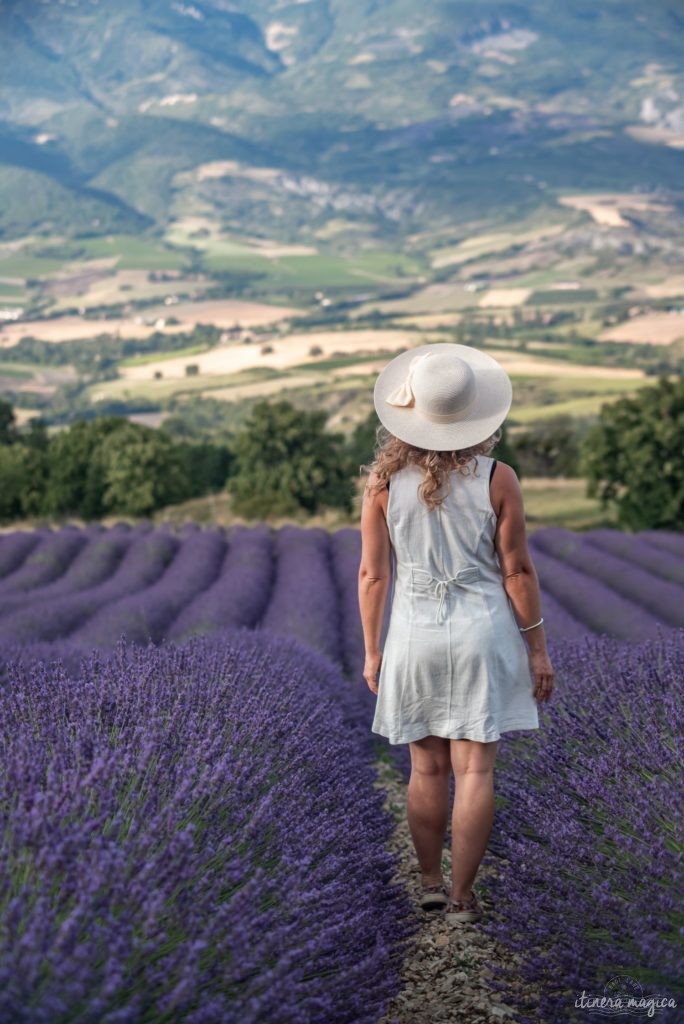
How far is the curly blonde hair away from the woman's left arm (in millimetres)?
41

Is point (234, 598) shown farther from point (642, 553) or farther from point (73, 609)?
point (642, 553)

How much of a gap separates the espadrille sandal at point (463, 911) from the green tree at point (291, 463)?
113 ft

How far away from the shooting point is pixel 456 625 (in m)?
3.28

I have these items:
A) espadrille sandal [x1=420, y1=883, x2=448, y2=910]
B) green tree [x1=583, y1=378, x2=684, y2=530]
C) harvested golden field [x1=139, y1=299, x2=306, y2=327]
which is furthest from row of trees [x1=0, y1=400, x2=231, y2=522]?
harvested golden field [x1=139, y1=299, x2=306, y2=327]

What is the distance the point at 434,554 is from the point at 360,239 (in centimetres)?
19586

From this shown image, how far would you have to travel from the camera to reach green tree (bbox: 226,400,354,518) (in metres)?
39.8

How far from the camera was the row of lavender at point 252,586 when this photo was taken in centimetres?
827

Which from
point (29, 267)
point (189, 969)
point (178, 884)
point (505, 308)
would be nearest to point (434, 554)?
point (178, 884)

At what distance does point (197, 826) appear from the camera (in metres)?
2.37

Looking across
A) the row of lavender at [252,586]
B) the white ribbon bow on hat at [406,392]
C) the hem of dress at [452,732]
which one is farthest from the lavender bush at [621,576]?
the white ribbon bow on hat at [406,392]

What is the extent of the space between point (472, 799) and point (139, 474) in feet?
116

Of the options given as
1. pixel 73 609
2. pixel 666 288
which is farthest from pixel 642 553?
pixel 666 288

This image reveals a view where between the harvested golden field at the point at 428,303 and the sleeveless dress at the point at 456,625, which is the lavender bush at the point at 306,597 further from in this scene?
the harvested golden field at the point at 428,303

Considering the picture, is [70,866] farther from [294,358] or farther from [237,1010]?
[294,358]
